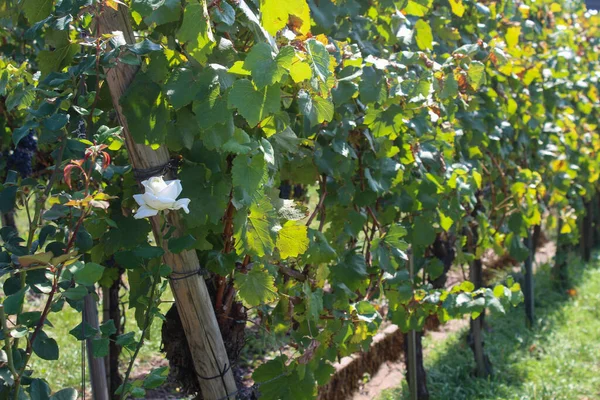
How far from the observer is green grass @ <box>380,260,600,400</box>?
13.7 ft

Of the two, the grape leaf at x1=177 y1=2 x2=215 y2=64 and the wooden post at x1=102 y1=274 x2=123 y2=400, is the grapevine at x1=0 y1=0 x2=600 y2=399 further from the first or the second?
the wooden post at x1=102 y1=274 x2=123 y2=400

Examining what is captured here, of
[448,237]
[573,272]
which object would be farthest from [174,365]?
[573,272]

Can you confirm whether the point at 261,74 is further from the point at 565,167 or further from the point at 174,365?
the point at 565,167

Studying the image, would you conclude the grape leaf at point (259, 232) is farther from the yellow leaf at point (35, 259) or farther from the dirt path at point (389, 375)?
the dirt path at point (389, 375)

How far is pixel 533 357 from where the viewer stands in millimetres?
4852

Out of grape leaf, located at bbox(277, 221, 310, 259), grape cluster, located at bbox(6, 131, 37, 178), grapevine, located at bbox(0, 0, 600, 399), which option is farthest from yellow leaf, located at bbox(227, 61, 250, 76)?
grape cluster, located at bbox(6, 131, 37, 178)

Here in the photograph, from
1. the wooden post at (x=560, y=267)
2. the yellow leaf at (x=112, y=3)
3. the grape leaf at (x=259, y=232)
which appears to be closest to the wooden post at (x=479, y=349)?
the wooden post at (x=560, y=267)

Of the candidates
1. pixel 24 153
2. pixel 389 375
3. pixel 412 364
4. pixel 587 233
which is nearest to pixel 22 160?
pixel 24 153

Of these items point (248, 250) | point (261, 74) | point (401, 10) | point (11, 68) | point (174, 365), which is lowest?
point (174, 365)

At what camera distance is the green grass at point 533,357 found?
165 inches

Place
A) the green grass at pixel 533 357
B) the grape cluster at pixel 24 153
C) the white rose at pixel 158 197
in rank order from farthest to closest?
the green grass at pixel 533 357, the grape cluster at pixel 24 153, the white rose at pixel 158 197

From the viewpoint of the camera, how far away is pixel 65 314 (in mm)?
4875

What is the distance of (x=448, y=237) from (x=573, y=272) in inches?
141

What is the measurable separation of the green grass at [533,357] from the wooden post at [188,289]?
7.09 ft
